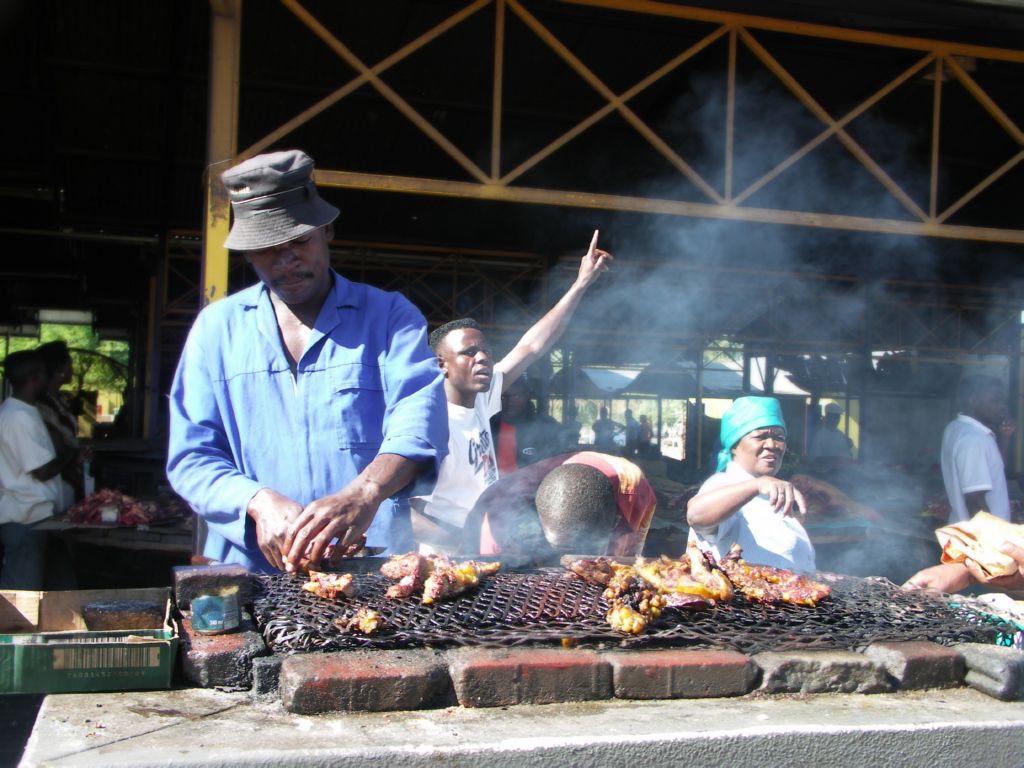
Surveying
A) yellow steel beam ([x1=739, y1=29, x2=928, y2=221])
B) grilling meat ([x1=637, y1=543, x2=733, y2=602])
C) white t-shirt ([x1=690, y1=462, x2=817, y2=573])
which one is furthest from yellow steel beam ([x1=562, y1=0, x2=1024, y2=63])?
grilling meat ([x1=637, y1=543, x2=733, y2=602])

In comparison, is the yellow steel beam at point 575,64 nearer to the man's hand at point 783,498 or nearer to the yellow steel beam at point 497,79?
the yellow steel beam at point 497,79

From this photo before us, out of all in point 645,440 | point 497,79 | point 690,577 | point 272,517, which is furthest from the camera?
point 645,440

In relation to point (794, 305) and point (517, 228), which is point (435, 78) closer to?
point (517, 228)

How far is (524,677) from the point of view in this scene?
1.76m

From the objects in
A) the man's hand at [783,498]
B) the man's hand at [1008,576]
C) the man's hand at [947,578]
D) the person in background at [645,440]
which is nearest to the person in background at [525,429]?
the man's hand at [783,498]

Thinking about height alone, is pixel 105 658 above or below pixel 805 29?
below

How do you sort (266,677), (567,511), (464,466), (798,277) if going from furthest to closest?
1. (798,277)
2. (464,466)
3. (567,511)
4. (266,677)

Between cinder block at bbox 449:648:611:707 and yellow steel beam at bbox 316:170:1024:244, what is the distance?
127 inches

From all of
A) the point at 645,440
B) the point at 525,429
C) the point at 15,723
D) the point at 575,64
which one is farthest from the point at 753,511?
the point at 645,440

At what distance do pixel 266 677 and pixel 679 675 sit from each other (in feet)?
2.83

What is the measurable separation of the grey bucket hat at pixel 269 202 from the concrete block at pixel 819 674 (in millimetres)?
1551

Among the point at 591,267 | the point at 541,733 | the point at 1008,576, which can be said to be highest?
the point at 591,267

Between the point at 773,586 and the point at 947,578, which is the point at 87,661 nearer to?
the point at 773,586

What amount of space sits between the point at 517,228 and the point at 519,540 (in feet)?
26.1
